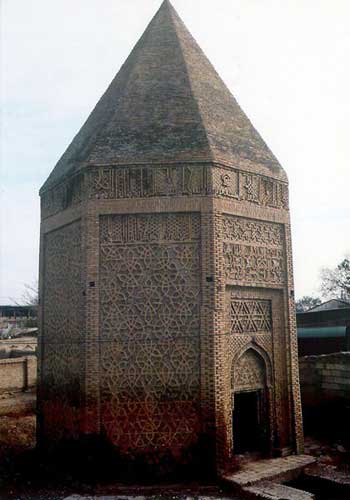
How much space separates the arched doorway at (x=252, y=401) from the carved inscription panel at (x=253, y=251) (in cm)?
163

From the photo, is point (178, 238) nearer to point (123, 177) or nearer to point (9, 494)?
point (123, 177)

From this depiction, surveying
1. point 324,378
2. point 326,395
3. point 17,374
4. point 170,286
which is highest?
point 170,286

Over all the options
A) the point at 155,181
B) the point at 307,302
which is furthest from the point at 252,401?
the point at 307,302

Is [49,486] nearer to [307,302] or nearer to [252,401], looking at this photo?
[252,401]

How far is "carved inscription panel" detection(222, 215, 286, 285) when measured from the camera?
384 inches

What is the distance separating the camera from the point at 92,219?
9.48 metres

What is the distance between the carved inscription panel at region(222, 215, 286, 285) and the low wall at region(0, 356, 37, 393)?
12.4 m

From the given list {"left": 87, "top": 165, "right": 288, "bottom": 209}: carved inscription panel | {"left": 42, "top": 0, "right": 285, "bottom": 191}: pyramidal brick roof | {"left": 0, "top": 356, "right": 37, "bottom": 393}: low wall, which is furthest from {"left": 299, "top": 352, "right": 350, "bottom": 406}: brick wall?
{"left": 0, "top": 356, "right": 37, "bottom": 393}: low wall

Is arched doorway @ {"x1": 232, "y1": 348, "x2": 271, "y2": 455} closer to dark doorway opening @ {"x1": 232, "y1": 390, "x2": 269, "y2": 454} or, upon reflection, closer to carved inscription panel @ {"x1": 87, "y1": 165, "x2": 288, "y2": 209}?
dark doorway opening @ {"x1": 232, "y1": 390, "x2": 269, "y2": 454}

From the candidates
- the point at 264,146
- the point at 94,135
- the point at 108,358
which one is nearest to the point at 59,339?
the point at 108,358

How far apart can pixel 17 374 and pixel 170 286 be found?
12.3 m

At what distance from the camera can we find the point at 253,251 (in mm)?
10211

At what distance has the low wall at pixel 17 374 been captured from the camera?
18466 mm

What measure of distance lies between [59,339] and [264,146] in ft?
21.6
